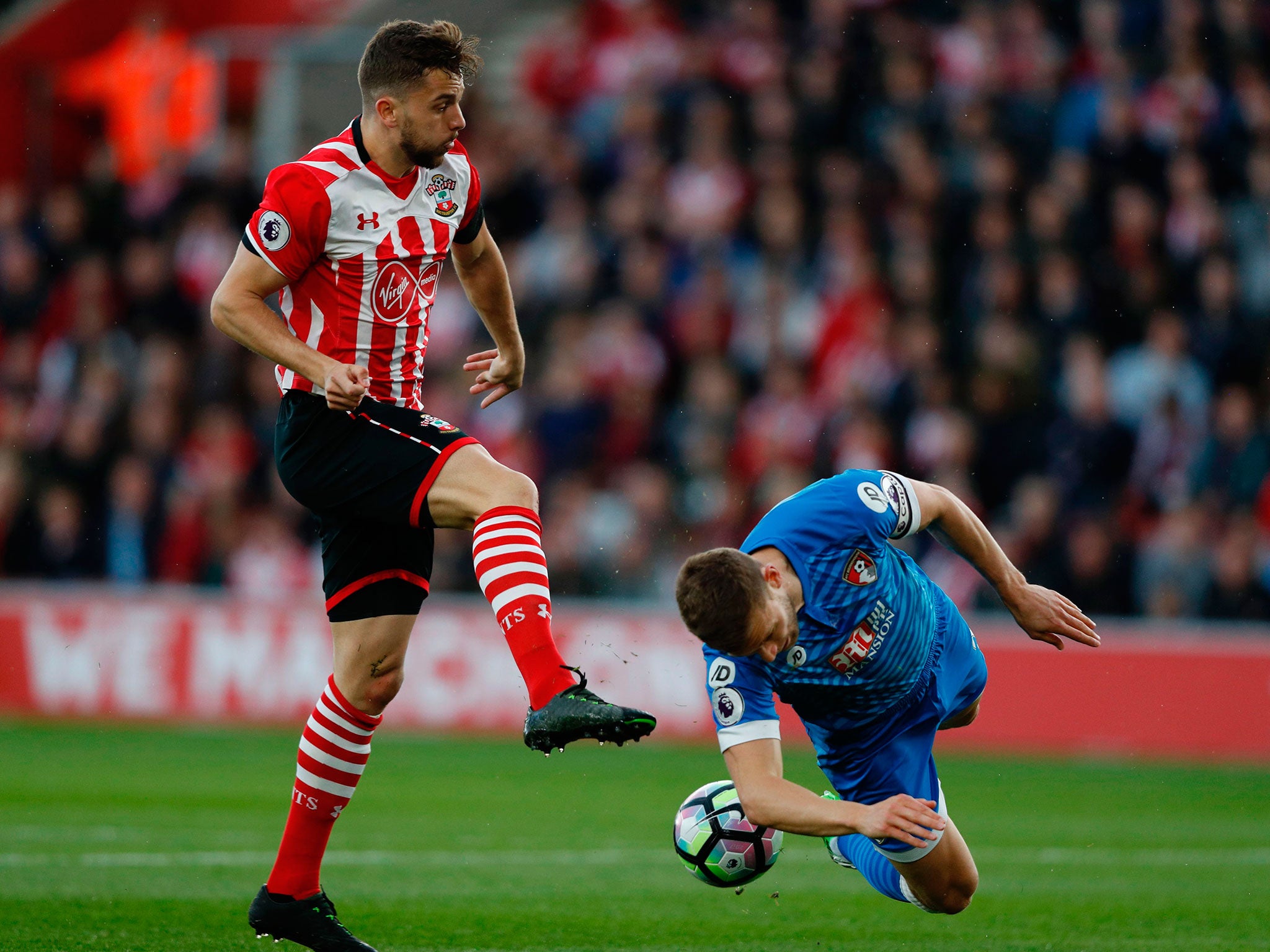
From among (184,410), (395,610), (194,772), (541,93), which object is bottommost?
(194,772)

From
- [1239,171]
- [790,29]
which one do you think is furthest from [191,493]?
[1239,171]

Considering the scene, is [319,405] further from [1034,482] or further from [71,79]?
[71,79]

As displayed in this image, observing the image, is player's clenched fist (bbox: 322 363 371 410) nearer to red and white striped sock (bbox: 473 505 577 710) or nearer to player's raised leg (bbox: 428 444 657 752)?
player's raised leg (bbox: 428 444 657 752)

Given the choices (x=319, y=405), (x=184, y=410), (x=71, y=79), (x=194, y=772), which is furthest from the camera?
(x=71, y=79)

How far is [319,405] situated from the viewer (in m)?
5.29

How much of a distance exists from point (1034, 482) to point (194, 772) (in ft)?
19.6

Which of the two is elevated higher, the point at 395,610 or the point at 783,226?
the point at 783,226

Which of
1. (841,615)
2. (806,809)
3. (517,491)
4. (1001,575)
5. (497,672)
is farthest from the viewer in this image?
(497,672)

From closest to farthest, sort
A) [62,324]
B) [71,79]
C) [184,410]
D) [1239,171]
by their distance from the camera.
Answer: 1. [1239,171]
2. [184,410]
3. [62,324]
4. [71,79]

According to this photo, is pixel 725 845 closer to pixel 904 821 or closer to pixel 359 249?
pixel 904 821

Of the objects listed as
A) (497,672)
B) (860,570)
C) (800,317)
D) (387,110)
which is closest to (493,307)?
(387,110)

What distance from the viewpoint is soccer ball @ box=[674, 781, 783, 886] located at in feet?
18.4

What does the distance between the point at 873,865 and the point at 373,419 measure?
7.56 ft

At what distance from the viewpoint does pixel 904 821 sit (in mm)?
4312
